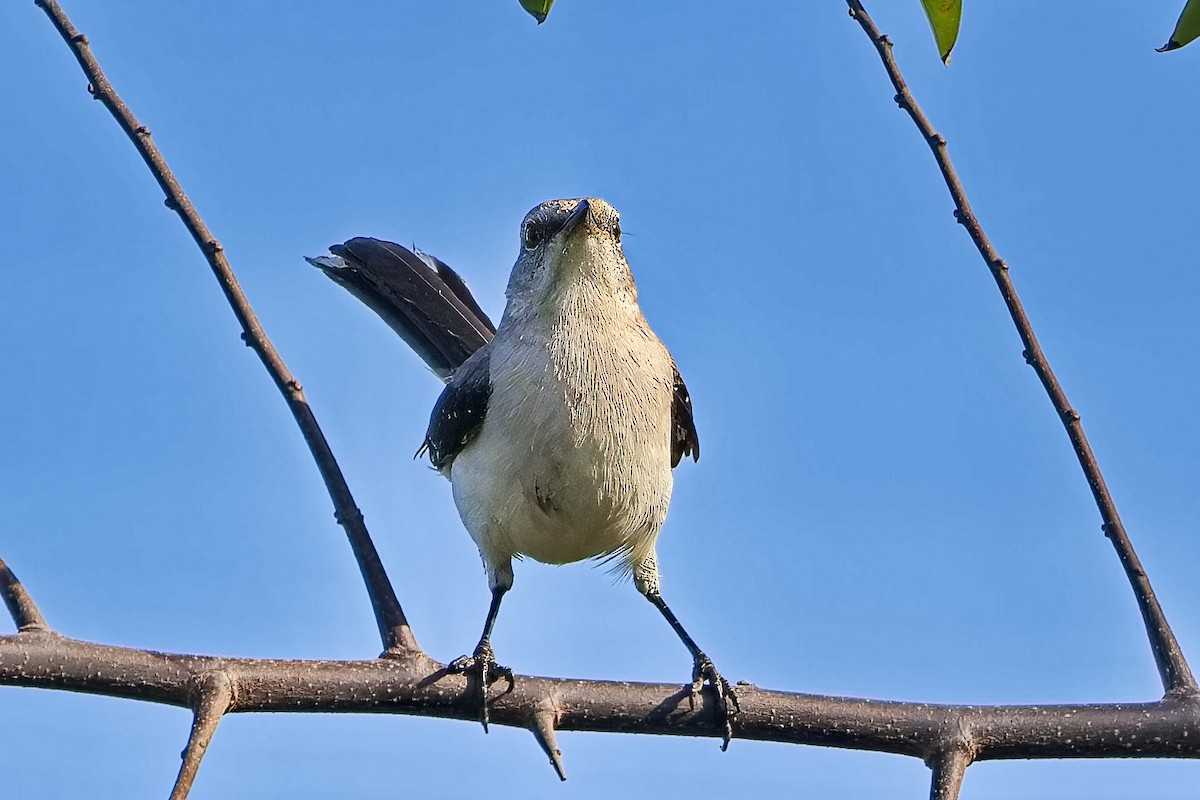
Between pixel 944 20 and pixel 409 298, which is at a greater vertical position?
pixel 409 298

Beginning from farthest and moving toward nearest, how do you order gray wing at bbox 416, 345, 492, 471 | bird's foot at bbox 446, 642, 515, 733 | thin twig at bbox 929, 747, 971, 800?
gray wing at bbox 416, 345, 492, 471, bird's foot at bbox 446, 642, 515, 733, thin twig at bbox 929, 747, 971, 800

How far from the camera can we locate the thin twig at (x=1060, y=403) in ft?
9.35

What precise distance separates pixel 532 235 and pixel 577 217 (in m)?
0.40

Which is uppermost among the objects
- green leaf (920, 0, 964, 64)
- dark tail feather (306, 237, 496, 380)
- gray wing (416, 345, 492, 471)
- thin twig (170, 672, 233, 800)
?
dark tail feather (306, 237, 496, 380)

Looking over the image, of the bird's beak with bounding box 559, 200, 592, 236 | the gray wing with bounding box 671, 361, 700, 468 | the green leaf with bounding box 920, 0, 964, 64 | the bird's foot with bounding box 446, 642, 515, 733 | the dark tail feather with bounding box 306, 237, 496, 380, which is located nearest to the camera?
the green leaf with bounding box 920, 0, 964, 64

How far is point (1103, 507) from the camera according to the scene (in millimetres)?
3000

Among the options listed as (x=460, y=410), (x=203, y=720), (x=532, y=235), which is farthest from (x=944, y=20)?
(x=460, y=410)

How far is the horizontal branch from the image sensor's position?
2.91 m

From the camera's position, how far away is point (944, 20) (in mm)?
2490

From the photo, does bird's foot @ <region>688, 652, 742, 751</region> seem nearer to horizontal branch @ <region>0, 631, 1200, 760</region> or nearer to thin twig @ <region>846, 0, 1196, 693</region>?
horizontal branch @ <region>0, 631, 1200, 760</region>

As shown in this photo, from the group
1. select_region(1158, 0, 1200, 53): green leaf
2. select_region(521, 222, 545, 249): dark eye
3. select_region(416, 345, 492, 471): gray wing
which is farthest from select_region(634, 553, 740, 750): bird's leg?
select_region(1158, 0, 1200, 53): green leaf

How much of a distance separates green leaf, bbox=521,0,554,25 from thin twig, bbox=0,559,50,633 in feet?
5.76

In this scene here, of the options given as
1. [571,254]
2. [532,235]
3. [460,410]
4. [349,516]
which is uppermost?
[532,235]

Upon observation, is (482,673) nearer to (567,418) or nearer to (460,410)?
(567,418)
